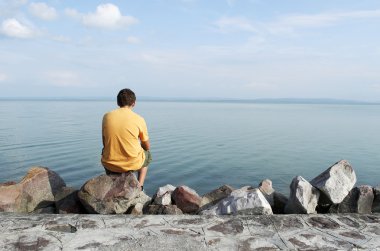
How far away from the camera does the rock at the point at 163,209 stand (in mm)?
7410

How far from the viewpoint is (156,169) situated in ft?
55.8

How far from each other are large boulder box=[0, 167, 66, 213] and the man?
141cm

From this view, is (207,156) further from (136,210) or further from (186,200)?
(136,210)

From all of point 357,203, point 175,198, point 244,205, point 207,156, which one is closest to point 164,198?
point 175,198

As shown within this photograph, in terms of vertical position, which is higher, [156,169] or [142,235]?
[142,235]

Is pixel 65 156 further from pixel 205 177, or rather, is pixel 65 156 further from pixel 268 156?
pixel 268 156

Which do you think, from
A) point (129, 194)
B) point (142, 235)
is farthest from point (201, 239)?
point (129, 194)

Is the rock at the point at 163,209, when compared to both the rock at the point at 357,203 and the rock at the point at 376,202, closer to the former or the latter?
the rock at the point at 357,203

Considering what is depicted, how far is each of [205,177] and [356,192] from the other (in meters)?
8.67

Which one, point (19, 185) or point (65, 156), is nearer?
point (19, 185)

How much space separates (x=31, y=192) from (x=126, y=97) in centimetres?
271

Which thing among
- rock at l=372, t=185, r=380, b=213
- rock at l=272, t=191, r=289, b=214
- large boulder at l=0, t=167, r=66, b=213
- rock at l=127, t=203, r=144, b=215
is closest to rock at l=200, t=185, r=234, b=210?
rock at l=272, t=191, r=289, b=214

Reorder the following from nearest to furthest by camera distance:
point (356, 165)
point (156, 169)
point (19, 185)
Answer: point (19, 185)
point (156, 169)
point (356, 165)

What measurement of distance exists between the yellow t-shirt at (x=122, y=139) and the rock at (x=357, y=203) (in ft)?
13.0
